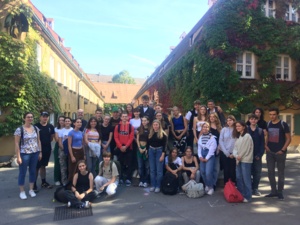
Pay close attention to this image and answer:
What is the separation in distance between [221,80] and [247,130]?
7520 mm

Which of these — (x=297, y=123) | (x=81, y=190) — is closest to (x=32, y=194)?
(x=81, y=190)

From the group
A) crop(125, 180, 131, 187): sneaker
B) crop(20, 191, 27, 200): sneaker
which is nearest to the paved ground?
crop(20, 191, 27, 200): sneaker

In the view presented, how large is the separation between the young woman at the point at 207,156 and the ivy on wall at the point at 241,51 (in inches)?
276

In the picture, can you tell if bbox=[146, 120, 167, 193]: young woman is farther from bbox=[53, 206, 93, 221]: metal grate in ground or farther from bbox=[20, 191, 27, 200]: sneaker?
bbox=[20, 191, 27, 200]: sneaker

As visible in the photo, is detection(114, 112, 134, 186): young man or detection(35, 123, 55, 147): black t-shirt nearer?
detection(35, 123, 55, 147): black t-shirt

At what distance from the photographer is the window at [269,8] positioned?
14688 mm

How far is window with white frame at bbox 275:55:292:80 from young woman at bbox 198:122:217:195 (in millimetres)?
9975

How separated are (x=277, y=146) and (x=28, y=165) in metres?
5.66

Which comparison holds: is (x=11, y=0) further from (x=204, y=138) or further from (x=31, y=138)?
(x=204, y=138)

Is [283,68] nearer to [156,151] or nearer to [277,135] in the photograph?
[277,135]

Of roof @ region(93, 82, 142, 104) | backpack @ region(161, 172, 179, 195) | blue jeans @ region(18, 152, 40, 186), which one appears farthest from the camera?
roof @ region(93, 82, 142, 104)

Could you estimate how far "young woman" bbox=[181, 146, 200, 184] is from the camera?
261 inches

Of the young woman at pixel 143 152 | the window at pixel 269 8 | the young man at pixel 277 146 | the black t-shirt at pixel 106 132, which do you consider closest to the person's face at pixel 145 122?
the young woman at pixel 143 152

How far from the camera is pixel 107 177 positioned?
251 inches
